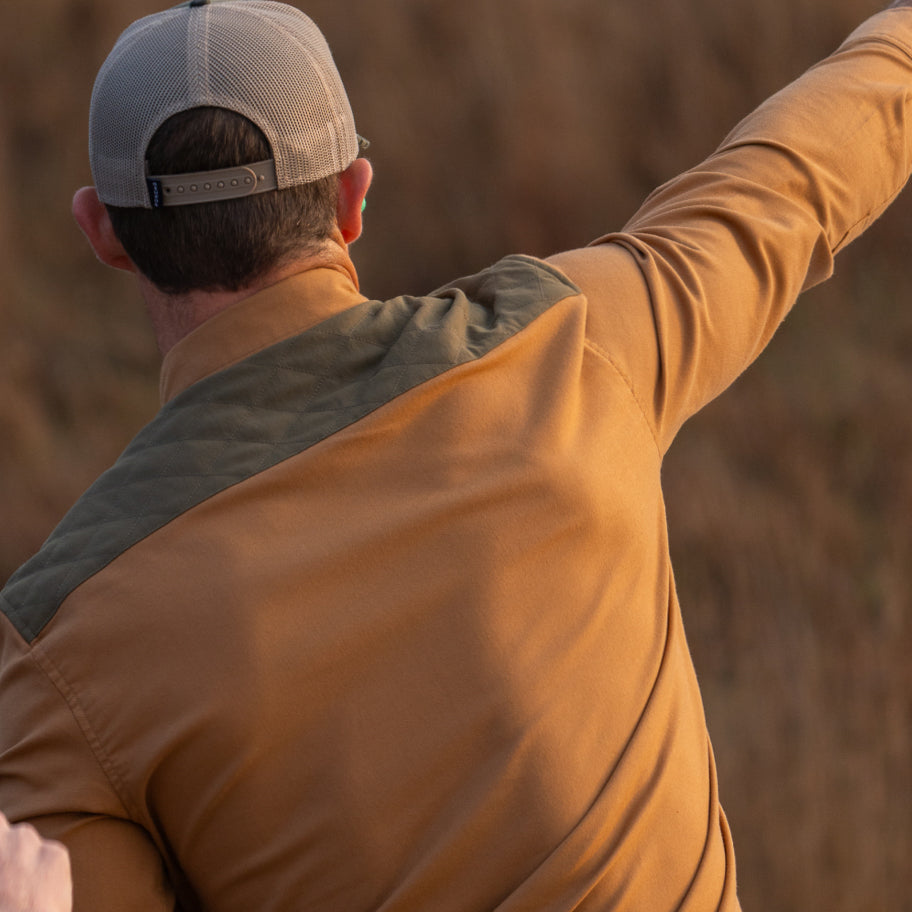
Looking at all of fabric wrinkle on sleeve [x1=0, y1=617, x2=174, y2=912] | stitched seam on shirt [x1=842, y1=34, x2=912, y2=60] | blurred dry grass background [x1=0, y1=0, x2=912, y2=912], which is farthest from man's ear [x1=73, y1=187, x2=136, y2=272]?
blurred dry grass background [x1=0, y1=0, x2=912, y2=912]

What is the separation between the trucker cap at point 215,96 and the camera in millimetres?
799

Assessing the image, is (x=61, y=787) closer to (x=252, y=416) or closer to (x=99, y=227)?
(x=252, y=416)

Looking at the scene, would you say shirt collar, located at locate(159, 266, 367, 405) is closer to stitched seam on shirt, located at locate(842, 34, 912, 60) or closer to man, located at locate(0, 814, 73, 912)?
man, located at locate(0, 814, 73, 912)

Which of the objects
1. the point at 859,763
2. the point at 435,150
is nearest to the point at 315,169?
the point at 435,150

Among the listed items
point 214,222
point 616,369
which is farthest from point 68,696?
point 616,369

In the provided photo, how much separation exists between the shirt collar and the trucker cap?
7 cm

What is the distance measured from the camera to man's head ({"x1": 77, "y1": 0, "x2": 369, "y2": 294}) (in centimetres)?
80

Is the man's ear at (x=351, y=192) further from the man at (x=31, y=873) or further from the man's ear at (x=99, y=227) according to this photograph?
Answer: the man at (x=31, y=873)

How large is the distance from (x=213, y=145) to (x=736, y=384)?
2.62 m

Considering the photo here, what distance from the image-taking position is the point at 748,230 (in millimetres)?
958

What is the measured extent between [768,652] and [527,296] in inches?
101

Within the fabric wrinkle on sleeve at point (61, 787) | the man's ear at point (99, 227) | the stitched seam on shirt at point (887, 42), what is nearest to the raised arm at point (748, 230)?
the stitched seam on shirt at point (887, 42)

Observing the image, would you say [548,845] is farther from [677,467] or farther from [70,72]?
[70,72]

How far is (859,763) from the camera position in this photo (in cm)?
324
